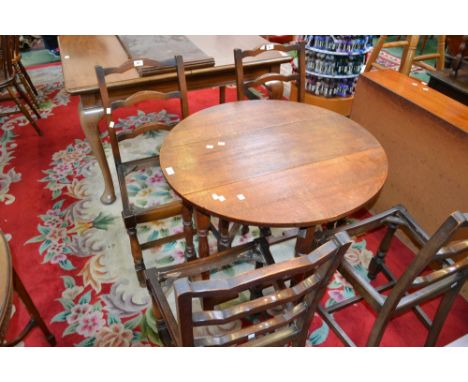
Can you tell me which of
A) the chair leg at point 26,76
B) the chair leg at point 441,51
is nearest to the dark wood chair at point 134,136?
the chair leg at point 26,76

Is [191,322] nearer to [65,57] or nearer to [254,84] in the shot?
[254,84]

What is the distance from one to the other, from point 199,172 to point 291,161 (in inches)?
14.4

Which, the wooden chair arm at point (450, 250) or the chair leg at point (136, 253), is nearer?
the wooden chair arm at point (450, 250)

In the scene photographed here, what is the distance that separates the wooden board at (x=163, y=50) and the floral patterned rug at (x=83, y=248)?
34.7 inches

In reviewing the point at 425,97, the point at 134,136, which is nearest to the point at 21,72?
the point at 134,136

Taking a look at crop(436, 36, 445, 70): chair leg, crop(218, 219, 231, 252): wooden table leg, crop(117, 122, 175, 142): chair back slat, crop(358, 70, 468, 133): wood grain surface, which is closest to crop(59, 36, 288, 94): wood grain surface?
crop(117, 122, 175, 142): chair back slat

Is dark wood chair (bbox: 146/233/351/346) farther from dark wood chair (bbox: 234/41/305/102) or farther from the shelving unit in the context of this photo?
the shelving unit

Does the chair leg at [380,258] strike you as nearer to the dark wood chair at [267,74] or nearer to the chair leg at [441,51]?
the dark wood chair at [267,74]

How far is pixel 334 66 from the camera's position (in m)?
2.88

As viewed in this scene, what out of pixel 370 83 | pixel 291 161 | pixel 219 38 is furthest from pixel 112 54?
pixel 370 83

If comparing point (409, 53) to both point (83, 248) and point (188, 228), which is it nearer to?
point (188, 228)

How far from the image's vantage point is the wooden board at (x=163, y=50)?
191cm

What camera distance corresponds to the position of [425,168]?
5.95 feet

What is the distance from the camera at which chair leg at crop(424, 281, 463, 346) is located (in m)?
1.25
